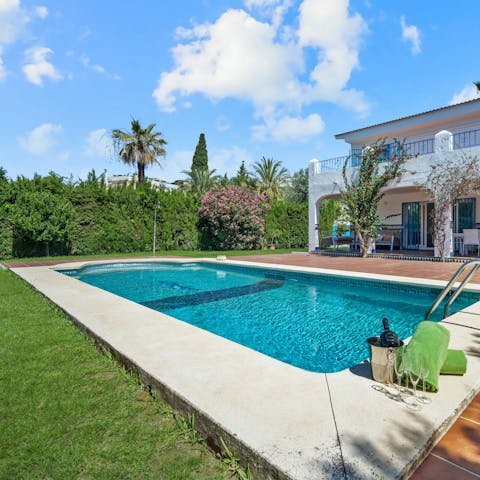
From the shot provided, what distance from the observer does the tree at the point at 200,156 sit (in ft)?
138

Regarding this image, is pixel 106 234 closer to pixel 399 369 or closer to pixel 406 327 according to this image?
pixel 406 327

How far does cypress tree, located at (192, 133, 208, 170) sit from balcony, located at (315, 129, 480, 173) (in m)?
25.2

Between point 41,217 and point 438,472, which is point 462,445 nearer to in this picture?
point 438,472

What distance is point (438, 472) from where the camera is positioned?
200cm

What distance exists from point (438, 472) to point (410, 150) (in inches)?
693

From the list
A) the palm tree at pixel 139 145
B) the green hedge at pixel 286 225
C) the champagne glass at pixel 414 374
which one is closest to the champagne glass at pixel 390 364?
the champagne glass at pixel 414 374

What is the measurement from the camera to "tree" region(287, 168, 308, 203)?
4522 cm

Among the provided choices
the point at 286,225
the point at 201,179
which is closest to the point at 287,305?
the point at 286,225

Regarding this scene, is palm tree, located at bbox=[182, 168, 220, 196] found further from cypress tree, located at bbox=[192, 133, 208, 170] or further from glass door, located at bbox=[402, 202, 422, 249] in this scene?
glass door, located at bbox=[402, 202, 422, 249]

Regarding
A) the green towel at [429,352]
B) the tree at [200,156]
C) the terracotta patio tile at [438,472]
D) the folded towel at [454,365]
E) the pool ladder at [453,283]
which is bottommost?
the terracotta patio tile at [438,472]

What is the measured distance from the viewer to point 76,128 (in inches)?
889

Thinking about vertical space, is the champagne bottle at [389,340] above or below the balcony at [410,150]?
below

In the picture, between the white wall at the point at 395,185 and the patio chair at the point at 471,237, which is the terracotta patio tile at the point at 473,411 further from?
the patio chair at the point at 471,237

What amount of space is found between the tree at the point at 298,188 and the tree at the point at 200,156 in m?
11.9
